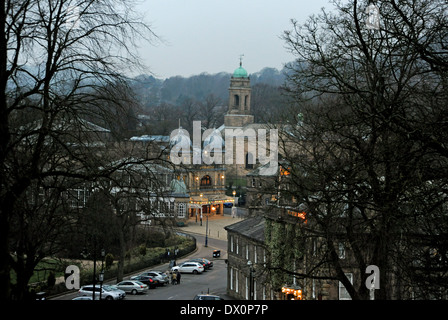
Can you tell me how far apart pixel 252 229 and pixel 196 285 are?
6763 millimetres

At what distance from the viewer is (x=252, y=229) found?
131 feet

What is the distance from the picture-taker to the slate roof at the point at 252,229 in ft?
124

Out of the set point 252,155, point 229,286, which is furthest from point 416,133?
point 252,155

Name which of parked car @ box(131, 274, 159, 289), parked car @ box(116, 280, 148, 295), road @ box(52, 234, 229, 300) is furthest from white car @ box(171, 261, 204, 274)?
parked car @ box(116, 280, 148, 295)

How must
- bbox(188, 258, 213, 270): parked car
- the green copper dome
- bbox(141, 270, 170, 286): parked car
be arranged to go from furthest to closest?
1. the green copper dome
2. bbox(188, 258, 213, 270): parked car
3. bbox(141, 270, 170, 286): parked car

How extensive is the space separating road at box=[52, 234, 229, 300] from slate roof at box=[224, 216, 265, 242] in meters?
4.06

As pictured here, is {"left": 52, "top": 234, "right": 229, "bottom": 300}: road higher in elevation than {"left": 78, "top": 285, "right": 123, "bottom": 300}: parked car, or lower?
lower

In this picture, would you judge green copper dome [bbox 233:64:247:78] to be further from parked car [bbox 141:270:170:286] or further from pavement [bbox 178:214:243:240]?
parked car [bbox 141:270:170:286]

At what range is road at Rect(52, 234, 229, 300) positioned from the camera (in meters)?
38.3

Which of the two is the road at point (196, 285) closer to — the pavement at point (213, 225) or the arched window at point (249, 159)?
the pavement at point (213, 225)

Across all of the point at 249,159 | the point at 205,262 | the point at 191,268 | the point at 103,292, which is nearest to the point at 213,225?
the point at 205,262

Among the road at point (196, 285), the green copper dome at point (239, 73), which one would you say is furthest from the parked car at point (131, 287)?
the green copper dome at point (239, 73)

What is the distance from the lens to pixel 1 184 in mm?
8688
